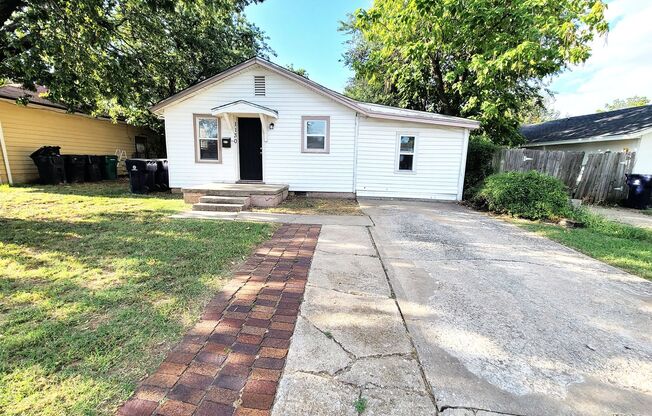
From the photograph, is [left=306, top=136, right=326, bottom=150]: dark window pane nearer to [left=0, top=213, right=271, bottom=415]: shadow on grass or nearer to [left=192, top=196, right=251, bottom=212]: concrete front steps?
[left=192, top=196, right=251, bottom=212]: concrete front steps

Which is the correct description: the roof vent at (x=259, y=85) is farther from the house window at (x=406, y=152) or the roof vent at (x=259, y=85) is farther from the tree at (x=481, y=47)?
the tree at (x=481, y=47)

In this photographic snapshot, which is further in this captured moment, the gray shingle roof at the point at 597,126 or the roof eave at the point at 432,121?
the gray shingle roof at the point at 597,126

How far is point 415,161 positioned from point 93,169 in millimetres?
13148

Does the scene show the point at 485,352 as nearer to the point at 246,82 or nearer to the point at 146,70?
the point at 246,82

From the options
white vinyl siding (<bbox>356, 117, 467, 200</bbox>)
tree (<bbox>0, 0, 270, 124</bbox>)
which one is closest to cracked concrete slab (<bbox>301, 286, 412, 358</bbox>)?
white vinyl siding (<bbox>356, 117, 467, 200</bbox>)

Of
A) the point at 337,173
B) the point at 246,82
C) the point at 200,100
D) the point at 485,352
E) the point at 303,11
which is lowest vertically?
the point at 485,352

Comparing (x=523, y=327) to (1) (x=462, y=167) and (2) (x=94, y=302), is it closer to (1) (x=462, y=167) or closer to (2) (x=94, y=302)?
(2) (x=94, y=302)

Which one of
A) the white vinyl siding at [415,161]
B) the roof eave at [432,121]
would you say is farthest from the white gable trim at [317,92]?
the white vinyl siding at [415,161]

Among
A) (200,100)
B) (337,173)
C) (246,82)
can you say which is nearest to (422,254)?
(337,173)

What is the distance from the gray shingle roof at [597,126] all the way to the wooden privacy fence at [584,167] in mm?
1911

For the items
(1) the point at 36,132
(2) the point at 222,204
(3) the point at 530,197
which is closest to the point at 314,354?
(2) the point at 222,204

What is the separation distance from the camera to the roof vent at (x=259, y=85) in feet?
29.5

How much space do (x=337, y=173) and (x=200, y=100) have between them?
5016mm

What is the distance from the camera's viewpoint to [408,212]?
755cm
